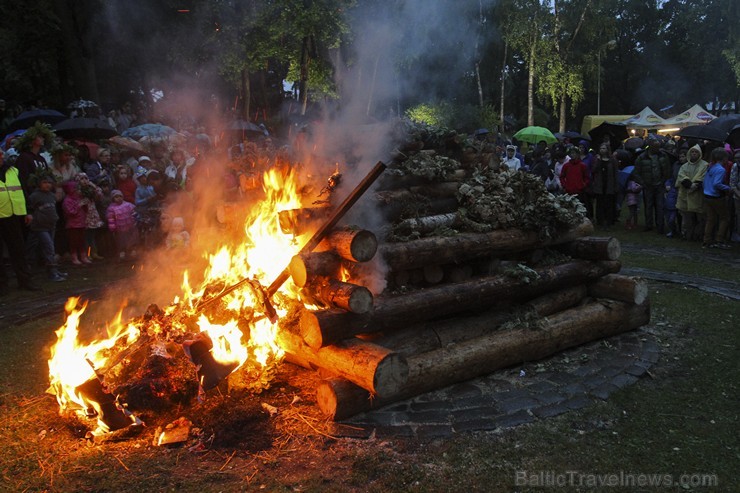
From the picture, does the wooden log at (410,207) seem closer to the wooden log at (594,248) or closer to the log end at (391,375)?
the wooden log at (594,248)

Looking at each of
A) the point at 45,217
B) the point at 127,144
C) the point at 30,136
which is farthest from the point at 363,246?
the point at 127,144

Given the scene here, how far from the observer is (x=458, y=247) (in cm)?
587

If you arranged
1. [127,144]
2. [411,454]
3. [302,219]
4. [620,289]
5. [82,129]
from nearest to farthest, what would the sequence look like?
[411,454]
[302,219]
[620,289]
[82,129]
[127,144]

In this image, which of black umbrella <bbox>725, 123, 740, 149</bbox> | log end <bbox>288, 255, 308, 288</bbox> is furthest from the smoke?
black umbrella <bbox>725, 123, 740, 149</bbox>

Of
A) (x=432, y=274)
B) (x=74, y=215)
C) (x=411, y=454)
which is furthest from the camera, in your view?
(x=74, y=215)

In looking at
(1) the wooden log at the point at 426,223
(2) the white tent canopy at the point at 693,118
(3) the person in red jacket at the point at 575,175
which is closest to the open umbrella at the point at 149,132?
(3) the person in red jacket at the point at 575,175

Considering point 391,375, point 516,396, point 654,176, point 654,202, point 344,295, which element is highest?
point 654,176

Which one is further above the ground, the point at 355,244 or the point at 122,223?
the point at 122,223

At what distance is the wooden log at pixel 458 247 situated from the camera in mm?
5523

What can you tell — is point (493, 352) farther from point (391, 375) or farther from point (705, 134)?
point (705, 134)

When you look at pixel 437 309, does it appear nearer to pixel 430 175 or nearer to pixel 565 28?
pixel 430 175

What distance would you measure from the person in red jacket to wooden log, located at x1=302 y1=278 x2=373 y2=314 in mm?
11684

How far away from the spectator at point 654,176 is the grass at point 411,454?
1004cm

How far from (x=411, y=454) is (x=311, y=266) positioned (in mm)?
1924
